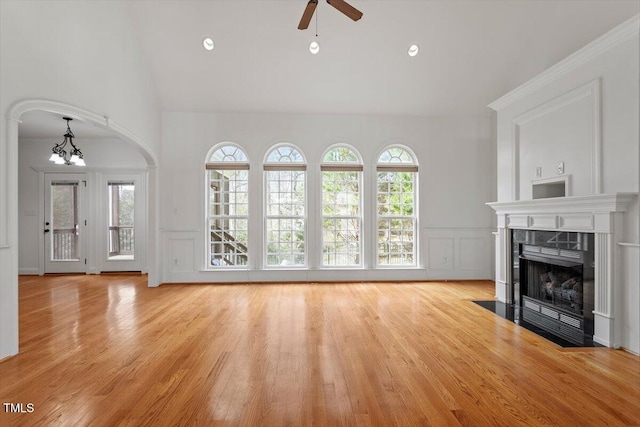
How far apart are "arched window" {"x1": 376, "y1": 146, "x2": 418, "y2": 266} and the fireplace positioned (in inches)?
83.6

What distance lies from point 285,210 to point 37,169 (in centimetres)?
561

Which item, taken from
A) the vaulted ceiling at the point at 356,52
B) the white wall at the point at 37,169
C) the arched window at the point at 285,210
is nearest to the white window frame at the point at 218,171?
the arched window at the point at 285,210

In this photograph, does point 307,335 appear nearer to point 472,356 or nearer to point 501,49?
point 472,356

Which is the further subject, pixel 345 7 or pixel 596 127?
pixel 345 7

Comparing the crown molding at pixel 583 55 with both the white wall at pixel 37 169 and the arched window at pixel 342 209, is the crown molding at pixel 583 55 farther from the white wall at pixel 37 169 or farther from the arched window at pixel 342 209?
the white wall at pixel 37 169

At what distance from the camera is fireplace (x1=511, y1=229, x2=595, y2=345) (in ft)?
10.9

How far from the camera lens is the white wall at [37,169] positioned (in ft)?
23.6

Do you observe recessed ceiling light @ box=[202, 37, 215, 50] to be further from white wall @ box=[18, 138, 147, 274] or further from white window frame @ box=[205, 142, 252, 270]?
white wall @ box=[18, 138, 147, 274]

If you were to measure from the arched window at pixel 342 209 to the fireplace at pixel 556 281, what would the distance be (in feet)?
8.87

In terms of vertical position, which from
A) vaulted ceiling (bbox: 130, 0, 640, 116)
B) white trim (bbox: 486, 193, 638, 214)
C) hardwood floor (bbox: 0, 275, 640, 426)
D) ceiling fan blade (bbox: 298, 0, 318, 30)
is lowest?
hardwood floor (bbox: 0, 275, 640, 426)

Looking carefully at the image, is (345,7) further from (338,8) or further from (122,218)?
(122,218)

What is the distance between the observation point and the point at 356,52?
529cm

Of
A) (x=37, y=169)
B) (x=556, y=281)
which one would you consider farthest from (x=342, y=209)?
(x=37, y=169)

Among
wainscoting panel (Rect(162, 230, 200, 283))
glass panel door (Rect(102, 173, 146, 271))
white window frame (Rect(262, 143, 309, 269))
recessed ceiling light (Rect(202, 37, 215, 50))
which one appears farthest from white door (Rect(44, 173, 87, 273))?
recessed ceiling light (Rect(202, 37, 215, 50))
